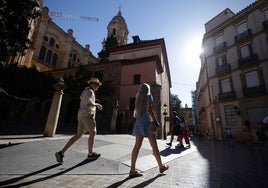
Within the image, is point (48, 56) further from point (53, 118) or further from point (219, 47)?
point (219, 47)

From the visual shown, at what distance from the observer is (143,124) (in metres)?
2.66

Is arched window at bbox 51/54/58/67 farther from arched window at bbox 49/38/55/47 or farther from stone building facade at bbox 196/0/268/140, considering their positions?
stone building facade at bbox 196/0/268/140

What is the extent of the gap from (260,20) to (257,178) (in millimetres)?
21537

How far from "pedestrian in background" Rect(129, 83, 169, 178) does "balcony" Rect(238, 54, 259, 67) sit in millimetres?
19365

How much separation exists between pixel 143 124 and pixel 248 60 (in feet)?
65.5

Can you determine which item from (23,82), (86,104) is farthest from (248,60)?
(23,82)

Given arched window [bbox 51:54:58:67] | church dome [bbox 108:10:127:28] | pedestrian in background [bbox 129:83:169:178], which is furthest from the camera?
church dome [bbox 108:10:127:28]

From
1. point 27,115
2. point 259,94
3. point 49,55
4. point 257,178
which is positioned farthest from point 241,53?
point 49,55

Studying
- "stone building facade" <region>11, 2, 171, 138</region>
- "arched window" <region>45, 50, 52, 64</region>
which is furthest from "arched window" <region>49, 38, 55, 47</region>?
"arched window" <region>45, 50, 52, 64</region>

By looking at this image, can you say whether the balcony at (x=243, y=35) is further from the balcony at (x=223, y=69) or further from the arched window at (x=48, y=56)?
the arched window at (x=48, y=56)

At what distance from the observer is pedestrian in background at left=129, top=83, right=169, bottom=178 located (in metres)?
2.58

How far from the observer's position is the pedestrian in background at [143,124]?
8.46 ft

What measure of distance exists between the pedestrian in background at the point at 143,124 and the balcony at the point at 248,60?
A: 19.4 meters

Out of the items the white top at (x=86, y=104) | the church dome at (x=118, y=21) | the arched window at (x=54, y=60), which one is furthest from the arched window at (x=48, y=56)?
the white top at (x=86, y=104)
